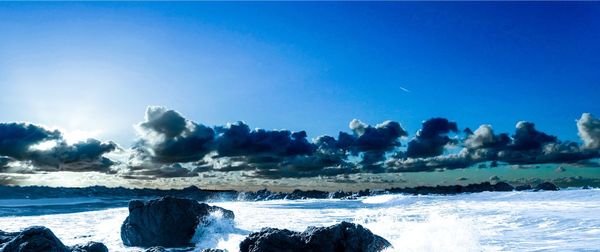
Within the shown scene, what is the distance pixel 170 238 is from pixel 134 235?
137 cm

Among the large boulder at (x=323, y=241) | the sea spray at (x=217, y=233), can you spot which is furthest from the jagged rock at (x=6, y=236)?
the large boulder at (x=323, y=241)

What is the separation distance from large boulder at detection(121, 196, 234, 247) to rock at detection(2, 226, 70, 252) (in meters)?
6.72

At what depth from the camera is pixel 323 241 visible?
10562mm

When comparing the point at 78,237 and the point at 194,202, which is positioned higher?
the point at 194,202

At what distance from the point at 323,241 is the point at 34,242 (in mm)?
6322

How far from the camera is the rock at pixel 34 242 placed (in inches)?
408

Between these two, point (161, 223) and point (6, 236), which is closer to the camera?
point (6, 236)

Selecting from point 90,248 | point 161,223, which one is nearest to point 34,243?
point 90,248

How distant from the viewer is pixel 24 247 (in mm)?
10320

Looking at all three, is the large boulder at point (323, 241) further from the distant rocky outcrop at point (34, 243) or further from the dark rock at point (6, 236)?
the dark rock at point (6, 236)

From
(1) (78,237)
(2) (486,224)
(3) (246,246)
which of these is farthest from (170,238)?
(2) (486,224)

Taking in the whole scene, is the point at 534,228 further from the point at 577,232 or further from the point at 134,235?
the point at 134,235

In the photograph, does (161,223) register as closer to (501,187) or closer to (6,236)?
(6,236)

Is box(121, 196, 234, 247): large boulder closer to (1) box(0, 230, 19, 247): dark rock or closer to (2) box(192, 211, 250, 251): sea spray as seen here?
(2) box(192, 211, 250, 251): sea spray
